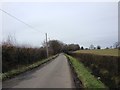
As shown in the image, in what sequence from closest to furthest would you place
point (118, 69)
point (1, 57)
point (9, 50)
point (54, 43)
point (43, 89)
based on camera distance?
point (43, 89) → point (118, 69) → point (1, 57) → point (9, 50) → point (54, 43)

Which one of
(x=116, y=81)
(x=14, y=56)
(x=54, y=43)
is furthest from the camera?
(x=54, y=43)

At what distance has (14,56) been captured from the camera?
2830 cm

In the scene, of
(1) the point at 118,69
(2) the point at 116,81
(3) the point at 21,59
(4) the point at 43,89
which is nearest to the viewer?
(4) the point at 43,89

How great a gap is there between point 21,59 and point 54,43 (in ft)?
371

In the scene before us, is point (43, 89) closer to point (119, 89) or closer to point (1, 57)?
point (119, 89)

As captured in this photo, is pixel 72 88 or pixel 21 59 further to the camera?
pixel 21 59

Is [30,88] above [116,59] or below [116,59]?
below

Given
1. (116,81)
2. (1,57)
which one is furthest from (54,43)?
(116,81)

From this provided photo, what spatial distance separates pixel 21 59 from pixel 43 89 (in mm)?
20529

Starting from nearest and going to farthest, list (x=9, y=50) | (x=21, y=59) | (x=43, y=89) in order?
(x=43, y=89), (x=9, y=50), (x=21, y=59)

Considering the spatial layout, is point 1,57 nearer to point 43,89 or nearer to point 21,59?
point 21,59

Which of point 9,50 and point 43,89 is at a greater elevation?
point 9,50

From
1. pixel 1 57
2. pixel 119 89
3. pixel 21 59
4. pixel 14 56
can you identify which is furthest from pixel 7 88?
pixel 21 59

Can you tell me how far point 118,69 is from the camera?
52.5ft
